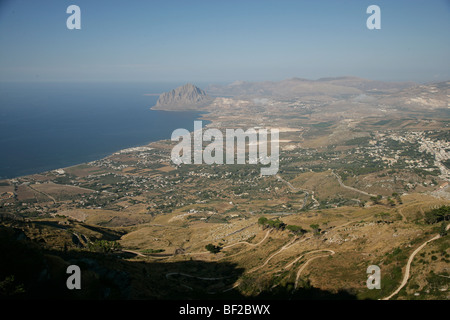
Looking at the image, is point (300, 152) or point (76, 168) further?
point (300, 152)

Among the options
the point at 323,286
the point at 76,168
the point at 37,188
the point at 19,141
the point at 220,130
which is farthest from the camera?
the point at 220,130

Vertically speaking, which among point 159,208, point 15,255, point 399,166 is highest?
point 15,255

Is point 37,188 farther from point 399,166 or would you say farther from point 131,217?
point 399,166

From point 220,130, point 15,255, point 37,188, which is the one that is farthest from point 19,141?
point 15,255

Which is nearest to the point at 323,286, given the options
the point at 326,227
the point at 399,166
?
the point at 326,227

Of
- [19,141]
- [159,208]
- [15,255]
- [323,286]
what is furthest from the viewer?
[19,141]

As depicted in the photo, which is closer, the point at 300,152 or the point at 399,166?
the point at 399,166

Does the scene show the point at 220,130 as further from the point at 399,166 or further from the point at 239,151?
the point at 399,166

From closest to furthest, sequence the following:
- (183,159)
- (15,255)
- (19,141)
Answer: (15,255)
(183,159)
(19,141)
